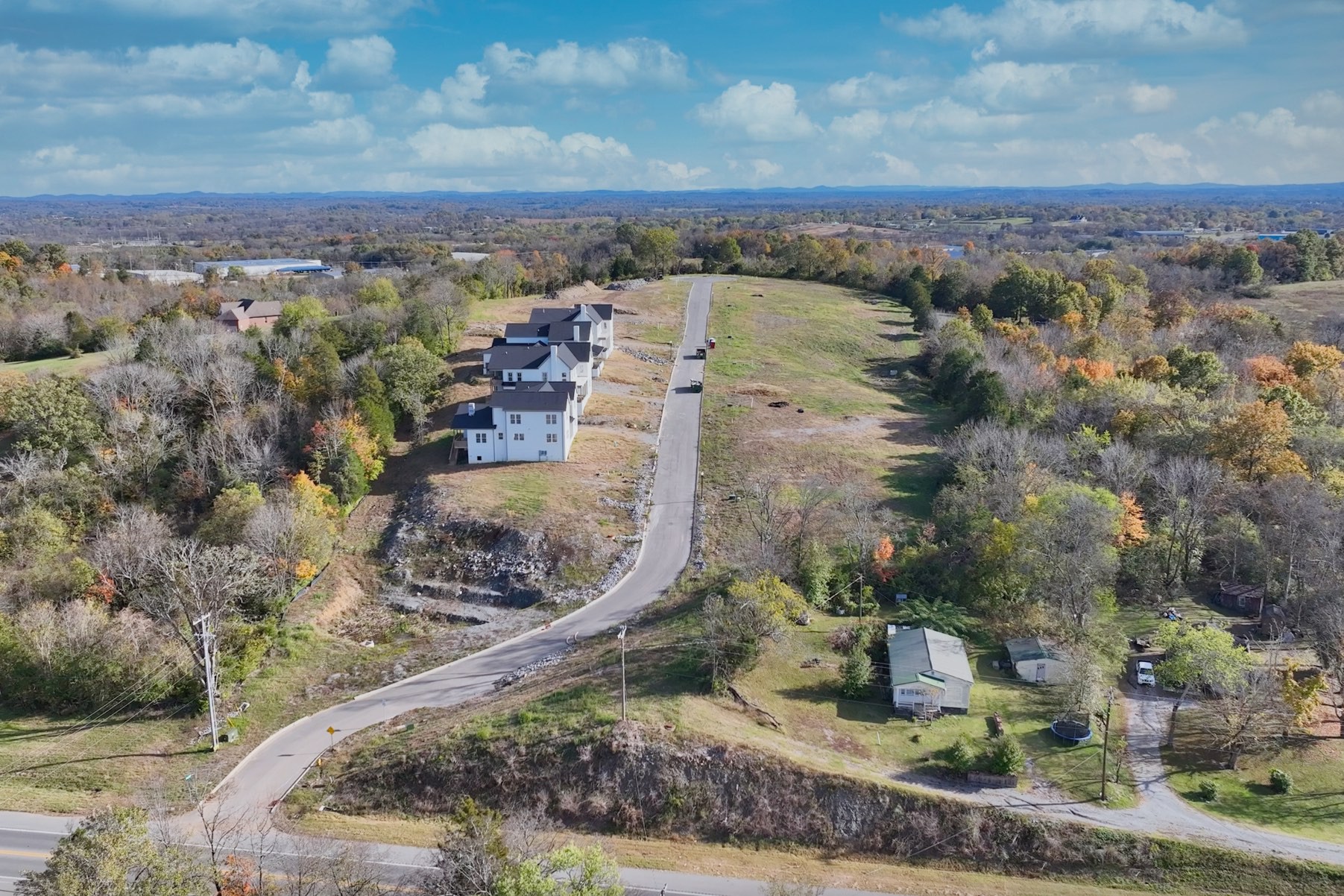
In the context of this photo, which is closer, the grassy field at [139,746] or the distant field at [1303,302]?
the grassy field at [139,746]

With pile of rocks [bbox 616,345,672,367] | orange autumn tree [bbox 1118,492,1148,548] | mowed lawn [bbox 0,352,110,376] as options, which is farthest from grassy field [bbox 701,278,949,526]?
mowed lawn [bbox 0,352,110,376]

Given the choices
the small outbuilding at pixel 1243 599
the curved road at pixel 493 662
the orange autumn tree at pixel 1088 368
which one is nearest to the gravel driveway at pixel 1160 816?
the small outbuilding at pixel 1243 599

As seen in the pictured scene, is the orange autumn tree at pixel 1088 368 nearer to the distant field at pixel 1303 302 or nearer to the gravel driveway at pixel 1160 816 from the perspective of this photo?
the gravel driveway at pixel 1160 816

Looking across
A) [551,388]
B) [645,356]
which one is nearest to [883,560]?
→ [551,388]

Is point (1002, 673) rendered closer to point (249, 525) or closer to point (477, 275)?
point (249, 525)

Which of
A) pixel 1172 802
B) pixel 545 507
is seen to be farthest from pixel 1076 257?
pixel 1172 802

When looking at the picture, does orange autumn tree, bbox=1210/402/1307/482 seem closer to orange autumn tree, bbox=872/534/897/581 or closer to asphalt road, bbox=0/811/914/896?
orange autumn tree, bbox=872/534/897/581

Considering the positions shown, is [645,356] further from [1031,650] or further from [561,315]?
[1031,650]
